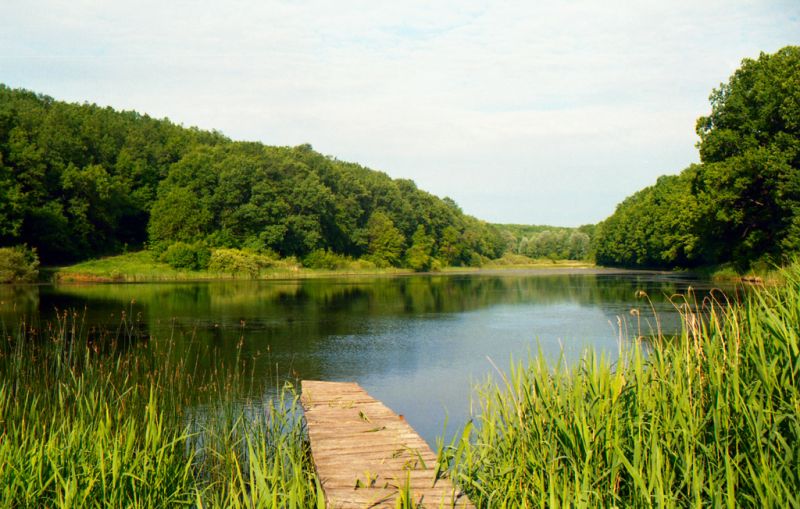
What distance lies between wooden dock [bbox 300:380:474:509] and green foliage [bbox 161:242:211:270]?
174 ft

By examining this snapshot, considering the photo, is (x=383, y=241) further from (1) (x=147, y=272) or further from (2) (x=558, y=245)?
(2) (x=558, y=245)

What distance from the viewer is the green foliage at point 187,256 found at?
5844 cm

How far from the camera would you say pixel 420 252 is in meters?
90.8

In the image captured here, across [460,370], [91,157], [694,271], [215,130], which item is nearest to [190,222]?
[91,157]

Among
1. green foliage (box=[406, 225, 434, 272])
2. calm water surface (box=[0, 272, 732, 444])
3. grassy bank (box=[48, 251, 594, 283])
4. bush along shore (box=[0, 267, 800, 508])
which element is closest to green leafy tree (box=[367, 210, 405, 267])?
green foliage (box=[406, 225, 434, 272])

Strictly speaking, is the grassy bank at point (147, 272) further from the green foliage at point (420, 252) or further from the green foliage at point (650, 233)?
the green foliage at point (650, 233)

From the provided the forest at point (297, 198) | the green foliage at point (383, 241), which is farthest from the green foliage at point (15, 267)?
the green foliage at point (383, 241)

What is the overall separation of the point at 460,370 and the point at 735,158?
2820 centimetres

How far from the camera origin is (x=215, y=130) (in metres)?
92.6

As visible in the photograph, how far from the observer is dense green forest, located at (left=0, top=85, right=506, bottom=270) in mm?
52750

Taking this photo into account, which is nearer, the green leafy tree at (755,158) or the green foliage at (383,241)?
the green leafy tree at (755,158)

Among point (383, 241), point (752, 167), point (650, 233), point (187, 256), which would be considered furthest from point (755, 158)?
point (383, 241)

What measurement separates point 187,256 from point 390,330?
4303 cm

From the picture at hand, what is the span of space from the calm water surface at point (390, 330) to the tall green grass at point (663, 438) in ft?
2.09
